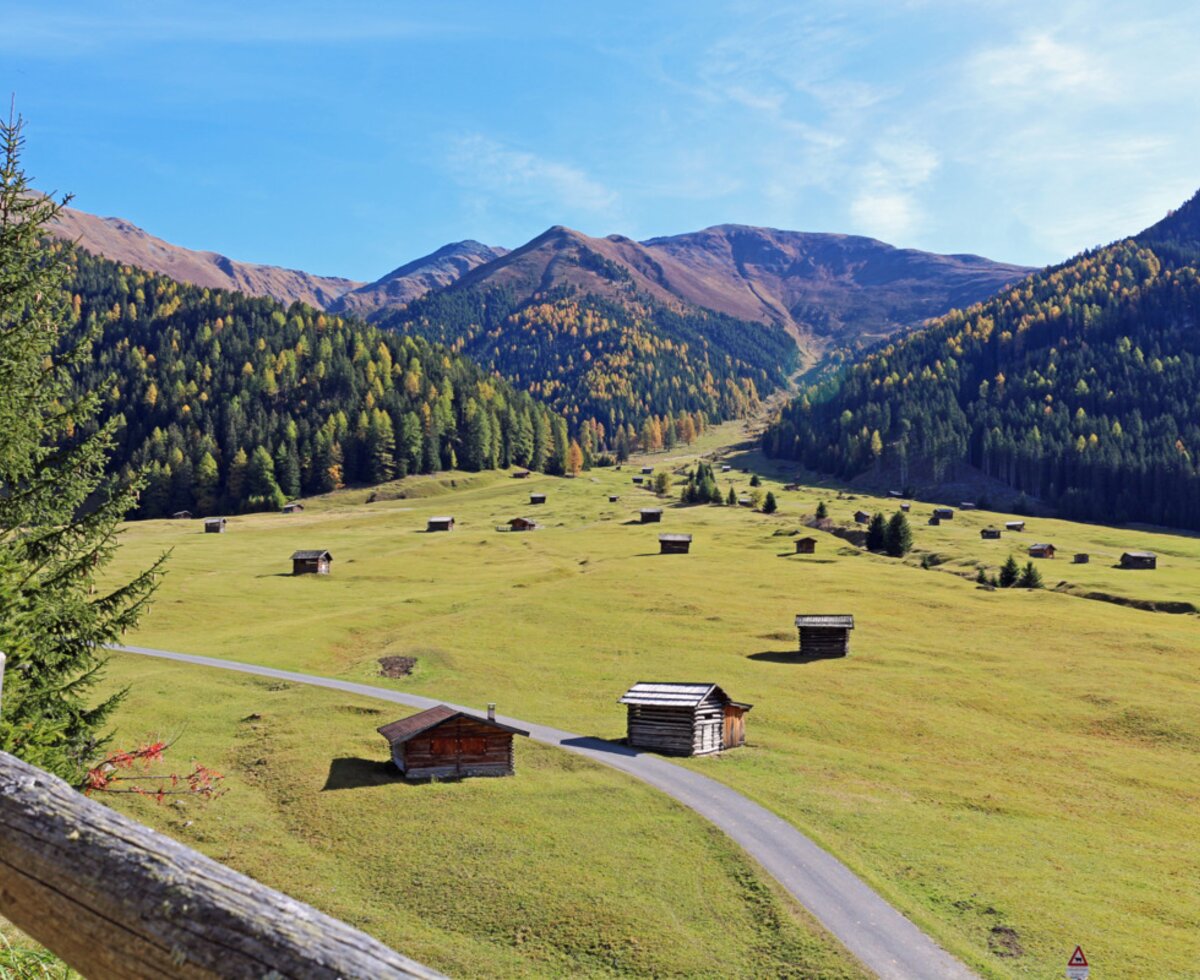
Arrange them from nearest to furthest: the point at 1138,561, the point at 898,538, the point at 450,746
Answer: the point at 450,746
the point at 1138,561
the point at 898,538

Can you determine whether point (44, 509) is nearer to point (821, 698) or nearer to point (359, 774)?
point (359, 774)

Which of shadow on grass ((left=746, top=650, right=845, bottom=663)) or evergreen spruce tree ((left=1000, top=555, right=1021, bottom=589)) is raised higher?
evergreen spruce tree ((left=1000, top=555, right=1021, bottom=589))

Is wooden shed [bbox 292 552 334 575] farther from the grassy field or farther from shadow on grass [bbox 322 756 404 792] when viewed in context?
shadow on grass [bbox 322 756 404 792]

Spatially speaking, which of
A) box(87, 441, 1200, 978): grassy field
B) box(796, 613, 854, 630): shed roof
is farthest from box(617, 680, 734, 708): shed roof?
box(796, 613, 854, 630): shed roof

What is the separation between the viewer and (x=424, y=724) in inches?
1923

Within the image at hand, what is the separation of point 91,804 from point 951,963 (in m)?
32.6

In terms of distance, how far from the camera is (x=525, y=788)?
47125 millimetres

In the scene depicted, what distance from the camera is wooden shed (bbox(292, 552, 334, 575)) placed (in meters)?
114

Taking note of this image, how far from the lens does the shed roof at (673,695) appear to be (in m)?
55.3

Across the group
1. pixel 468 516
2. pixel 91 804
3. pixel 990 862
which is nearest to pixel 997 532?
pixel 468 516

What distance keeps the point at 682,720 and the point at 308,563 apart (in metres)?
73.6

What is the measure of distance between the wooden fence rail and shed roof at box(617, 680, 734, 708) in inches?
2066

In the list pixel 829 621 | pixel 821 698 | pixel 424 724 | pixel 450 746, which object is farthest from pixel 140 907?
pixel 829 621

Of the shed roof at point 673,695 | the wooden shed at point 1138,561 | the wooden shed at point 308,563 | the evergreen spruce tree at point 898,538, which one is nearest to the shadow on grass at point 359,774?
the shed roof at point 673,695
